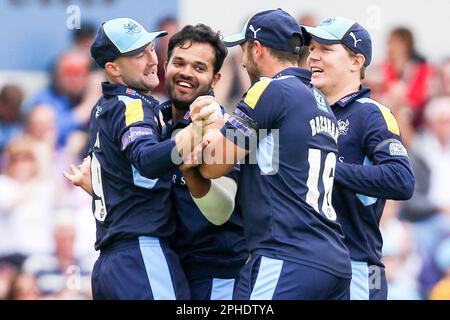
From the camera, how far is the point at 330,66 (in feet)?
22.5

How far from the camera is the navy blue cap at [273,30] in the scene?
19.6 feet

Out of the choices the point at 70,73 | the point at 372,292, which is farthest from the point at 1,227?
the point at 372,292

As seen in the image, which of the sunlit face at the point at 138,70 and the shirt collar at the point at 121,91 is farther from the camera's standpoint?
the sunlit face at the point at 138,70

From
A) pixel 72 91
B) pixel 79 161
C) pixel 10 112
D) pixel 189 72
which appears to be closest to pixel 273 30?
pixel 189 72

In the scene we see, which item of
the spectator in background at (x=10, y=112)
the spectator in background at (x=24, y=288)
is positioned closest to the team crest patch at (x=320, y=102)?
the spectator in background at (x=24, y=288)

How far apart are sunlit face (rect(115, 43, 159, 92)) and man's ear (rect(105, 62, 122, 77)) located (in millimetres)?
12

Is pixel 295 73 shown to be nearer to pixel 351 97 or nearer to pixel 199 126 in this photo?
pixel 199 126

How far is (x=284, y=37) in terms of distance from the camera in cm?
598

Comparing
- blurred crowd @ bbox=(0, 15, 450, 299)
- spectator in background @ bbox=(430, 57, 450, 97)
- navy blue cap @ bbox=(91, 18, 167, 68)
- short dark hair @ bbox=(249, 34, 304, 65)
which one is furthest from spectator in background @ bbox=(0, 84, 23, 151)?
short dark hair @ bbox=(249, 34, 304, 65)

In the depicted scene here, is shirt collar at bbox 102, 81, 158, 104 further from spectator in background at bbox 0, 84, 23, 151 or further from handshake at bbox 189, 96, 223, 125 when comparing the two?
spectator in background at bbox 0, 84, 23, 151

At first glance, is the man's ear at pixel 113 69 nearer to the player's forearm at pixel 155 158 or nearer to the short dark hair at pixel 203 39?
the short dark hair at pixel 203 39

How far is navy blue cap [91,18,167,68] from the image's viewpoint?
20.9ft

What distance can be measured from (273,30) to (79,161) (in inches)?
174
